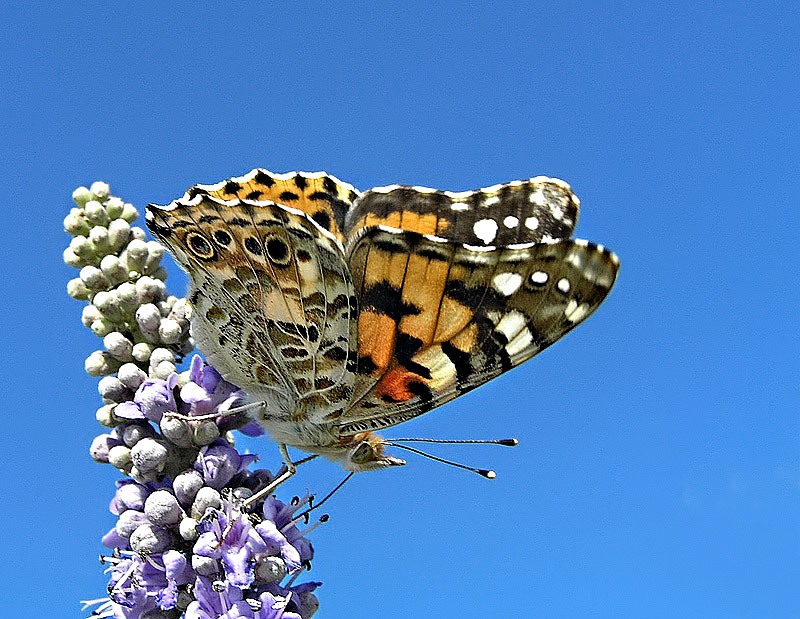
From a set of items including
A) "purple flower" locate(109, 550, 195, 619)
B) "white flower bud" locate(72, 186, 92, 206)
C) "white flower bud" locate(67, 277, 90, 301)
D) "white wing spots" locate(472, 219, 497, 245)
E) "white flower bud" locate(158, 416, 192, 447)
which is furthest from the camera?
"white flower bud" locate(72, 186, 92, 206)

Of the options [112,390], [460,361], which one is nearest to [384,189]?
[460,361]

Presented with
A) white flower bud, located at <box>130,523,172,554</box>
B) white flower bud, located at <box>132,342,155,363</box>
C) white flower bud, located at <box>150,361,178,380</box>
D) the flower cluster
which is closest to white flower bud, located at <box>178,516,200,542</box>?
the flower cluster

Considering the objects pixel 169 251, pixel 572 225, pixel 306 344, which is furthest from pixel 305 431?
pixel 572 225

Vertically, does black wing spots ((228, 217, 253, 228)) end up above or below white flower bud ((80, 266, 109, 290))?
below

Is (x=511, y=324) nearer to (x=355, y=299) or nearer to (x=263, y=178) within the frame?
(x=355, y=299)

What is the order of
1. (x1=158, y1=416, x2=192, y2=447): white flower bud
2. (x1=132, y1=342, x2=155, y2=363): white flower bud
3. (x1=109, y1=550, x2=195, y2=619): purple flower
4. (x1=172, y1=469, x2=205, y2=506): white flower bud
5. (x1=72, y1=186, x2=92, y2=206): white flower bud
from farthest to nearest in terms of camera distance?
(x1=72, y1=186, x2=92, y2=206): white flower bud → (x1=132, y1=342, x2=155, y2=363): white flower bud → (x1=158, y1=416, x2=192, y2=447): white flower bud → (x1=172, y1=469, x2=205, y2=506): white flower bud → (x1=109, y1=550, x2=195, y2=619): purple flower

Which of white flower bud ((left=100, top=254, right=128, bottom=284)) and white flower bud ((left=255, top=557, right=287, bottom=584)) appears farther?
white flower bud ((left=100, top=254, right=128, bottom=284))

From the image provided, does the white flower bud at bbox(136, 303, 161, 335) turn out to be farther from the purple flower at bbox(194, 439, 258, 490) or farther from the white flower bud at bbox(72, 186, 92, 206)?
the white flower bud at bbox(72, 186, 92, 206)
